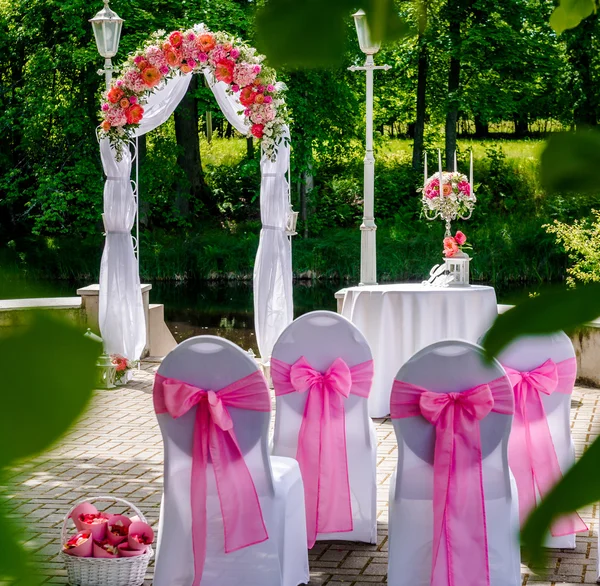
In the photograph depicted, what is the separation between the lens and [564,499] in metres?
0.26

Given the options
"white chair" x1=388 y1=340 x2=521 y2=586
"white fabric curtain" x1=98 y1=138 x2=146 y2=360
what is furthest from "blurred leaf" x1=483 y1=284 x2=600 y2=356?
"white fabric curtain" x1=98 y1=138 x2=146 y2=360

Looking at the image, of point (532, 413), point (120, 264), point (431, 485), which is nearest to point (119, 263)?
point (120, 264)

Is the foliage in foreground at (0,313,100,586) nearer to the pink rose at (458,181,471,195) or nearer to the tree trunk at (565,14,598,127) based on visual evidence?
the tree trunk at (565,14,598,127)

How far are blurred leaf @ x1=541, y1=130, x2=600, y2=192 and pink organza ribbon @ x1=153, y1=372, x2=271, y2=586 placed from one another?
2.90 metres

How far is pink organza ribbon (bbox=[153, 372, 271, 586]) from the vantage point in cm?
319

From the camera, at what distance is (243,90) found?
7.98 m

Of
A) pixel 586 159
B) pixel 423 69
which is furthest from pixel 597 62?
pixel 423 69

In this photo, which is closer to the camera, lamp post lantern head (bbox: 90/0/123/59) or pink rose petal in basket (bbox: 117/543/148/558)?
pink rose petal in basket (bbox: 117/543/148/558)

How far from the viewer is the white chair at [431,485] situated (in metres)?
3.10

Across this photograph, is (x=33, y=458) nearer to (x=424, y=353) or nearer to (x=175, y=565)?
(x=424, y=353)

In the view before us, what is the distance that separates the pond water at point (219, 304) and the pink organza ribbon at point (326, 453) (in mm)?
7227

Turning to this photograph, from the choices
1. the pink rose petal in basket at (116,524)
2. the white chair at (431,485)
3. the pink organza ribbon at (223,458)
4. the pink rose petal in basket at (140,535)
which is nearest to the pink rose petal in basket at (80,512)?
the pink rose petal in basket at (116,524)

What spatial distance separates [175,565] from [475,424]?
3.72ft

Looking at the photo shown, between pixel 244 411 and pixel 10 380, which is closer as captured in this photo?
pixel 10 380
